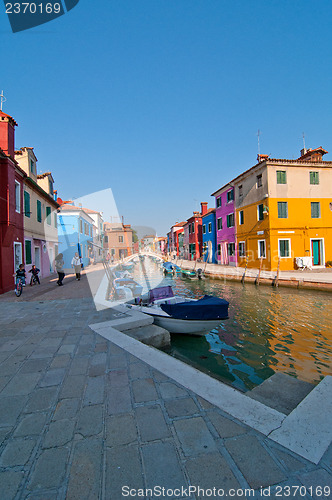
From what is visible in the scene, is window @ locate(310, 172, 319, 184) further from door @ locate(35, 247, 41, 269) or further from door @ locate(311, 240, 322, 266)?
door @ locate(35, 247, 41, 269)

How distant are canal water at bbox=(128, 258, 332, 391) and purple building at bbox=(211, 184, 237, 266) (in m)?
14.3

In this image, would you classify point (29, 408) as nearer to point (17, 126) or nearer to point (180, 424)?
point (180, 424)

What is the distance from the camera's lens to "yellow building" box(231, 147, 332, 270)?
1986cm

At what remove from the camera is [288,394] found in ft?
9.86

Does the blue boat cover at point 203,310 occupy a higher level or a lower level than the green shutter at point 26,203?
lower

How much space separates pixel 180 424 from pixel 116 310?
4823 millimetres

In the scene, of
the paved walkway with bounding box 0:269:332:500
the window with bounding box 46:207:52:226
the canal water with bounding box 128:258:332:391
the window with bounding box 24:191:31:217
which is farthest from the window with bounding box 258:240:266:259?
the paved walkway with bounding box 0:269:332:500

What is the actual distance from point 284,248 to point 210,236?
13.2m

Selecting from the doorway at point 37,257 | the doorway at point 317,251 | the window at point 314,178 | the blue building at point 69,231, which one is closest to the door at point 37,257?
the doorway at point 37,257

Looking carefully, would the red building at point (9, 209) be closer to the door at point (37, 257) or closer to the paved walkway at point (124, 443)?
the door at point (37, 257)

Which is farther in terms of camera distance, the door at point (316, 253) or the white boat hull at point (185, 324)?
the door at point (316, 253)

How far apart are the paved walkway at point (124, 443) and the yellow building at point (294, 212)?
18931 millimetres

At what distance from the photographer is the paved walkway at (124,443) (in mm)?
1606

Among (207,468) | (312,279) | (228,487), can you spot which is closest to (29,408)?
(207,468)
